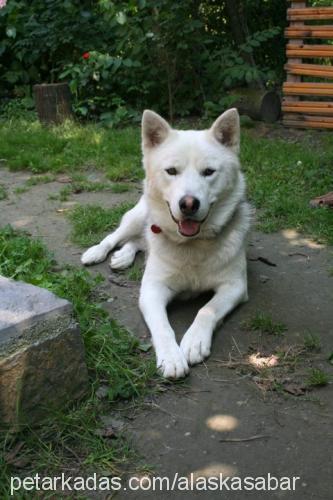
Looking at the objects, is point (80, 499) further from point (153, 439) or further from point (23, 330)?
point (23, 330)

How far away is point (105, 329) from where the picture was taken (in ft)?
9.48

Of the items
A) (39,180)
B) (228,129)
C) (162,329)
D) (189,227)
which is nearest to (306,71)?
(39,180)

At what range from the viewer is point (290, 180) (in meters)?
5.45

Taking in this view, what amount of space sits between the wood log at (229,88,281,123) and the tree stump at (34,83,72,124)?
7.47 ft

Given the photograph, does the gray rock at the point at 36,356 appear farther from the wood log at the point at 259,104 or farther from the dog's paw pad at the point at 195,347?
the wood log at the point at 259,104

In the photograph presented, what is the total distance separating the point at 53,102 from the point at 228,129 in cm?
484

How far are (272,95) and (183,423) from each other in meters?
6.11

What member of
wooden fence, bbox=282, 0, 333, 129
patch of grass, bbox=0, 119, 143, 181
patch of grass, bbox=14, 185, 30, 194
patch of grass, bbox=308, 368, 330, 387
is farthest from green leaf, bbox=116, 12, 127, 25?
patch of grass, bbox=308, 368, 330, 387

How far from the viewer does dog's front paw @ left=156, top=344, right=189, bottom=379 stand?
8.64 ft

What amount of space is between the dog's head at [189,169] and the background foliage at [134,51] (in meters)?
4.11

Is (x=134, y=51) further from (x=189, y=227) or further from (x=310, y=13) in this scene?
(x=189, y=227)

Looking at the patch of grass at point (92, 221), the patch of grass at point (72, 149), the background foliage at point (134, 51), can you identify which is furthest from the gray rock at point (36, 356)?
the background foliage at point (134, 51)

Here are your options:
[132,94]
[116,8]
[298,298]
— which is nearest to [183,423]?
[298,298]

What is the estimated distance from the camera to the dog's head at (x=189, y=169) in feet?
9.89
